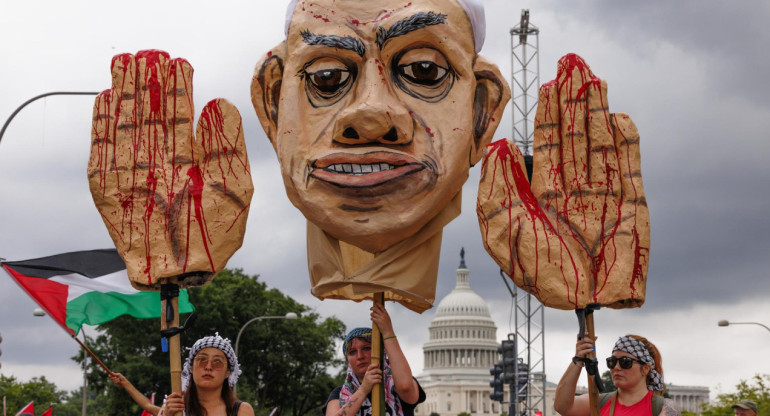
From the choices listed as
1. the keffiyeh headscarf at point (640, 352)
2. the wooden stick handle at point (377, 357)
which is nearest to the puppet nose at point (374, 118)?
the wooden stick handle at point (377, 357)

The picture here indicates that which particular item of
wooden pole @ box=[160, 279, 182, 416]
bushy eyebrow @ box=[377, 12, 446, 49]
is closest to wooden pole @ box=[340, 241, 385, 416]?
wooden pole @ box=[160, 279, 182, 416]

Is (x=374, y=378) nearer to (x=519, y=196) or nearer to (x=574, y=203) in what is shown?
(x=519, y=196)

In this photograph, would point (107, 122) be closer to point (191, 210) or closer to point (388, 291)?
point (191, 210)

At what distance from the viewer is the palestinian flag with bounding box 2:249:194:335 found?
434 inches

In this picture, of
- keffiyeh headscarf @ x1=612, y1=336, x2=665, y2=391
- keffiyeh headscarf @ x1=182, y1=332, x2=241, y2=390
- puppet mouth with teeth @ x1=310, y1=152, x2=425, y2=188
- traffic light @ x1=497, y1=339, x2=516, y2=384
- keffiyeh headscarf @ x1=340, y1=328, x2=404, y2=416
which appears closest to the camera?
keffiyeh headscarf @ x1=612, y1=336, x2=665, y2=391

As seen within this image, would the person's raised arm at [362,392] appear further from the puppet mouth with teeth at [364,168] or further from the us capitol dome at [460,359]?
the us capitol dome at [460,359]

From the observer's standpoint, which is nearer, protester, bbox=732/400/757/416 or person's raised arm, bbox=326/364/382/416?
person's raised arm, bbox=326/364/382/416

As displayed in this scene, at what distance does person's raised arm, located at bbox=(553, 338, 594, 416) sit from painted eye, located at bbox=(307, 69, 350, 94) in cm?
224

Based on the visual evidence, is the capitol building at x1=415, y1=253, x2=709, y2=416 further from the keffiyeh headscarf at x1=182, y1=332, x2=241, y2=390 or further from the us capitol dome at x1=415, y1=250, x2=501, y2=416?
the keffiyeh headscarf at x1=182, y1=332, x2=241, y2=390

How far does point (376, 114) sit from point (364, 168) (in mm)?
373

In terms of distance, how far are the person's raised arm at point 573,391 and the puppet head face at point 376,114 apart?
4.25ft

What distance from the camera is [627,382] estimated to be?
19.9 feet

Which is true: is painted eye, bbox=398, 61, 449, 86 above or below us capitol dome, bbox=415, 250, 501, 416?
below

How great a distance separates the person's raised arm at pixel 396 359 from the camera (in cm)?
626
